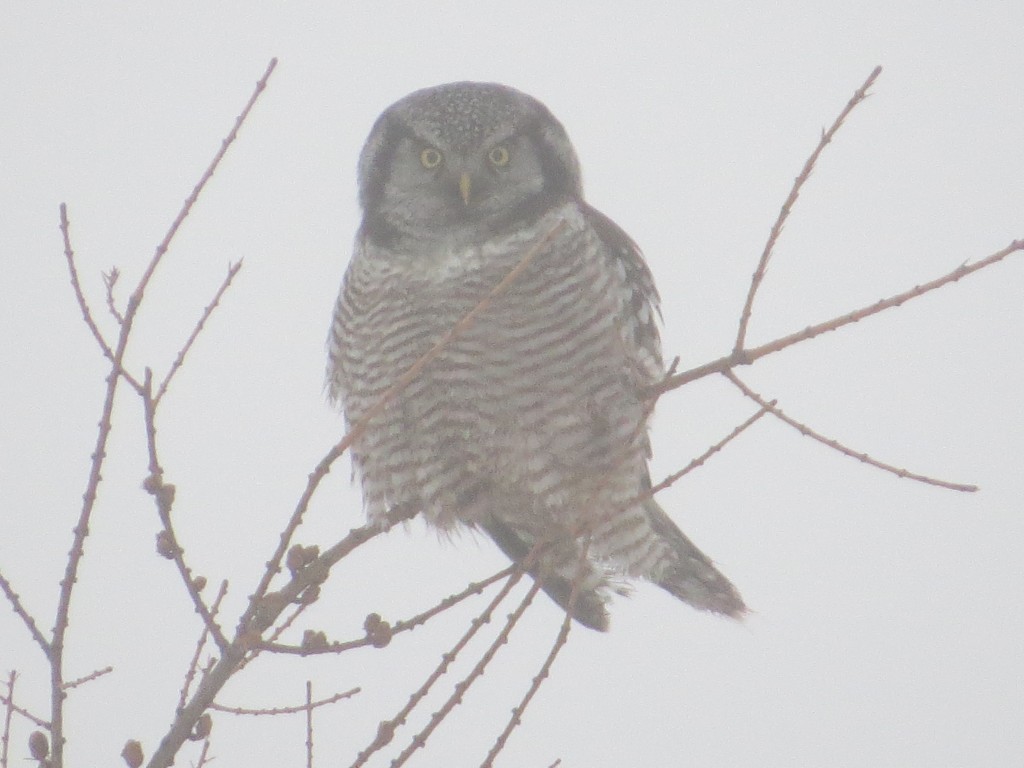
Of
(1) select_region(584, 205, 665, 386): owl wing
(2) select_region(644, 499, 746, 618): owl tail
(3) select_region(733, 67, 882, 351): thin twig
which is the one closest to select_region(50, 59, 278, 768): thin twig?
(3) select_region(733, 67, 882, 351): thin twig

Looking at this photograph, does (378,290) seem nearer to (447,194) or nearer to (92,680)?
(447,194)

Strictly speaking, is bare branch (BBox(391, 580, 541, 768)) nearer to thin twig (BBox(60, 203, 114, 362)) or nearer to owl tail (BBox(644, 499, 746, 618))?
thin twig (BBox(60, 203, 114, 362))

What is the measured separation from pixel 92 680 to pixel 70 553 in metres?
0.63

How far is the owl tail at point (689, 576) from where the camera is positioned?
451cm

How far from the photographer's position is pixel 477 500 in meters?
Result: 4.17

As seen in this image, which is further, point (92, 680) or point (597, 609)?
point (597, 609)

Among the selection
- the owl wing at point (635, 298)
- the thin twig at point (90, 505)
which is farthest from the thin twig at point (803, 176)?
the owl wing at point (635, 298)

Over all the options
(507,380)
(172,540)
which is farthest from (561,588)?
(172,540)

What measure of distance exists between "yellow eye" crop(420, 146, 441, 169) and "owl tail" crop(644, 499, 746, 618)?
1407 millimetres

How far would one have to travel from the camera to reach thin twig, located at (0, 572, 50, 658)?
7.06 ft

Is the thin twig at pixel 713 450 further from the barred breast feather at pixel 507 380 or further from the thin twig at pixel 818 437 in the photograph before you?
the barred breast feather at pixel 507 380

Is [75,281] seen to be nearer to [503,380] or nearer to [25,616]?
[25,616]

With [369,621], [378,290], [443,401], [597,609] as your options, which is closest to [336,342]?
[378,290]

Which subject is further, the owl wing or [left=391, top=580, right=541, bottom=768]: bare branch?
the owl wing
